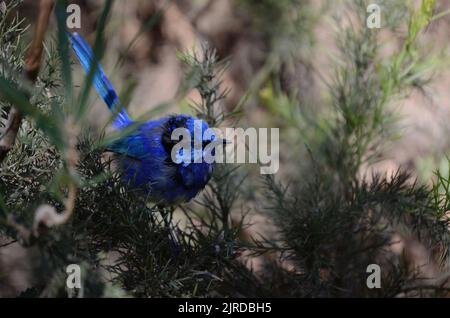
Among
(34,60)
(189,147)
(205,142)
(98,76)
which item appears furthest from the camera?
(189,147)

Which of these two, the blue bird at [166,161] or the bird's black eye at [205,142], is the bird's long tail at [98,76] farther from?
the bird's black eye at [205,142]

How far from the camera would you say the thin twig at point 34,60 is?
985 millimetres

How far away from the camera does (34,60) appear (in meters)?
1.05

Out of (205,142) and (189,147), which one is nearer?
(205,142)

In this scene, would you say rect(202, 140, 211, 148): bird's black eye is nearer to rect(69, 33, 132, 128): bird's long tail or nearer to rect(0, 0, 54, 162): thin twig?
rect(69, 33, 132, 128): bird's long tail

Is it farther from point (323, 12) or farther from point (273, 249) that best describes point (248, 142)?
point (323, 12)

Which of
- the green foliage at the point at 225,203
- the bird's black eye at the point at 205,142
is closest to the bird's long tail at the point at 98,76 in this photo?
the green foliage at the point at 225,203

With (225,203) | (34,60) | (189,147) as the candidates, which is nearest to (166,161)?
(189,147)

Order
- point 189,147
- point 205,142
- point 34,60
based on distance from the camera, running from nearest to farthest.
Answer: point 34,60 < point 205,142 < point 189,147

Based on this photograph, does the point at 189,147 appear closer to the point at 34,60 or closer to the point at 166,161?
the point at 166,161

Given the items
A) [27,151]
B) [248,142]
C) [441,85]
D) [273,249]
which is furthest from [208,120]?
[441,85]

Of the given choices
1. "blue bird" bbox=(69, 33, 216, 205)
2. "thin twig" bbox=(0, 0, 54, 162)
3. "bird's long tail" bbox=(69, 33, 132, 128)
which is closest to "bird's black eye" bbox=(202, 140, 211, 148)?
"blue bird" bbox=(69, 33, 216, 205)

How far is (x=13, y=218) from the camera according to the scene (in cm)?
94
